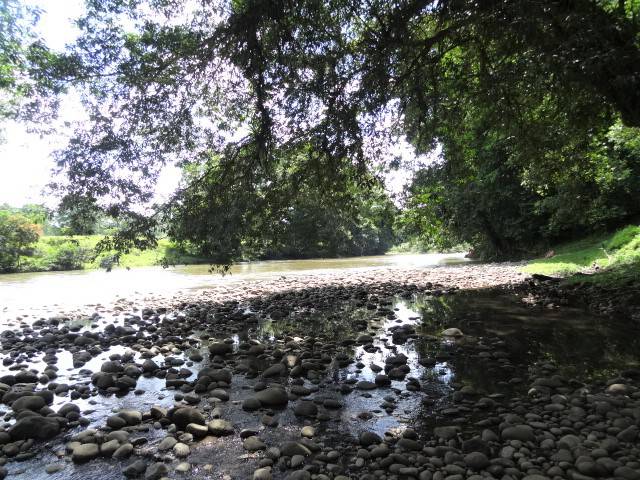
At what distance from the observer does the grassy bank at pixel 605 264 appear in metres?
11.4

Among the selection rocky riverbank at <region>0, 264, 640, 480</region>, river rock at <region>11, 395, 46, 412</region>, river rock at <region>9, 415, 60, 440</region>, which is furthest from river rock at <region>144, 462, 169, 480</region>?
river rock at <region>11, 395, 46, 412</region>

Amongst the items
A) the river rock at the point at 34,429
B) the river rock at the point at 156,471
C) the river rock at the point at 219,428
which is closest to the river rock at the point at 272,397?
the river rock at the point at 219,428

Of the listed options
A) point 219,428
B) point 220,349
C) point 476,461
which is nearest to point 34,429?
point 219,428

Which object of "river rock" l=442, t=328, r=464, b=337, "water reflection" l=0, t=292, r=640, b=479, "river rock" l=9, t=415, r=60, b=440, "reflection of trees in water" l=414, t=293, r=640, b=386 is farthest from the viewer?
"river rock" l=442, t=328, r=464, b=337

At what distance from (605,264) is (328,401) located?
14.4 meters

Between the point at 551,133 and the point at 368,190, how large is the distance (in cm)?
486

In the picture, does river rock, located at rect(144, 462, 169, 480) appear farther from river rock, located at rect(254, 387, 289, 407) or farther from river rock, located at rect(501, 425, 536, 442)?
river rock, located at rect(501, 425, 536, 442)

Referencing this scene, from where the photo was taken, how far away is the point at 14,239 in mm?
36219

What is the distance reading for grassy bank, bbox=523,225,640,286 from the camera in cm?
1136

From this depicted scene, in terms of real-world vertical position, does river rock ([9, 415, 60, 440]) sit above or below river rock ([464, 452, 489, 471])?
above

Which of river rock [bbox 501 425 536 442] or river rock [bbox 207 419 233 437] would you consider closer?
river rock [bbox 501 425 536 442]

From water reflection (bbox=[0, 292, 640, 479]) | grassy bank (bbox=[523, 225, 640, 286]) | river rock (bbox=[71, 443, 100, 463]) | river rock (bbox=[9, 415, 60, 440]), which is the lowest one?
water reflection (bbox=[0, 292, 640, 479])

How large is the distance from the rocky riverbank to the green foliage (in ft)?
107

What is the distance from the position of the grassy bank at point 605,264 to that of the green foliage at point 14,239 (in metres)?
39.8
